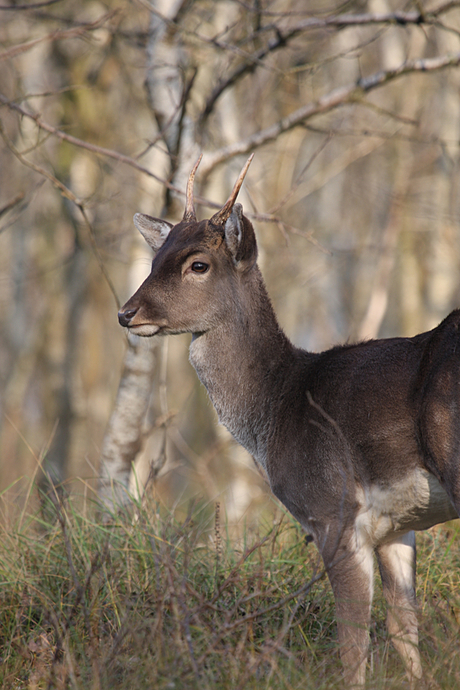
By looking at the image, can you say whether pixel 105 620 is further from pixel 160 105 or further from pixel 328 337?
pixel 328 337

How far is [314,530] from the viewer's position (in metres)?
3.92

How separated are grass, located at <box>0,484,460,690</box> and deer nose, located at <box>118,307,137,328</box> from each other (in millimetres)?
1114

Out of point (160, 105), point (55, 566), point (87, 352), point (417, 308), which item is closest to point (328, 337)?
point (417, 308)

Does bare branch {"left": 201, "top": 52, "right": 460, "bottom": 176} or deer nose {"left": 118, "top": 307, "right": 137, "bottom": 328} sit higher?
bare branch {"left": 201, "top": 52, "right": 460, "bottom": 176}

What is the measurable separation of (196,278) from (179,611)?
194cm

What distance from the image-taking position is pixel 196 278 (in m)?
4.43

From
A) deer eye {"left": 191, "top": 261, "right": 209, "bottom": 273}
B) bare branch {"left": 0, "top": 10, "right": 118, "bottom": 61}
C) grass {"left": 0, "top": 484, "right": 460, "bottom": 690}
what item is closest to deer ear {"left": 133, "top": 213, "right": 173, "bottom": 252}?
deer eye {"left": 191, "top": 261, "right": 209, "bottom": 273}

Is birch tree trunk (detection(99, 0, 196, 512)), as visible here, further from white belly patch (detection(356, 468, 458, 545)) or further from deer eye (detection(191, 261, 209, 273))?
white belly patch (detection(356, 468, 458, 545))

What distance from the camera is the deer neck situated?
14.8ft

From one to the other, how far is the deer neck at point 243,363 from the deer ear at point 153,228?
858 millimetres

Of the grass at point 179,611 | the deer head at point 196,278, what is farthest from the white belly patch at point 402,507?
the deer head at point 196,278

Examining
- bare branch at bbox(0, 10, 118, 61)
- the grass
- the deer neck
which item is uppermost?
bare branch at bbox(0, 10, 118, 61)

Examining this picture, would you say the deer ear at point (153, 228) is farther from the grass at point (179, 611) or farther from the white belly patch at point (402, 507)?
the white belly patch at point (402, 507)

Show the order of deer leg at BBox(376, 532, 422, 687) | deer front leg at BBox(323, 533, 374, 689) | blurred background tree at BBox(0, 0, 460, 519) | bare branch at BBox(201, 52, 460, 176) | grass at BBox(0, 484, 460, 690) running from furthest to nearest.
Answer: blurred background tree at BBox(0, 0, 460, 519), bare branch at BBox(201, 52, 460, 176), deer leg at BBox(376, 532, 422, 687), deer front leg at BBox(323, 533, 374, 689), grass at BBox(0, 484, 460, 690)
